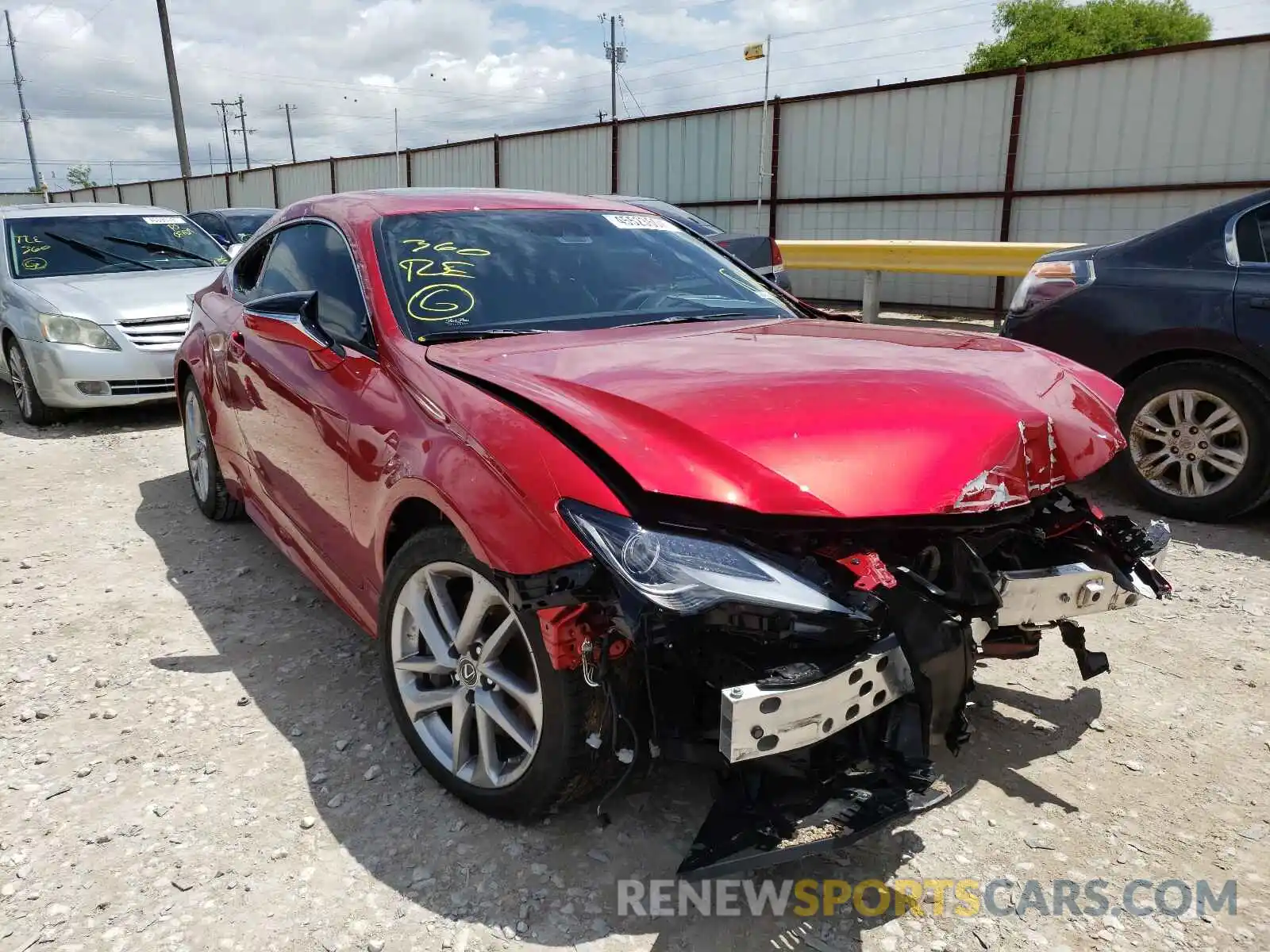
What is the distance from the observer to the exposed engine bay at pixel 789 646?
1807mm

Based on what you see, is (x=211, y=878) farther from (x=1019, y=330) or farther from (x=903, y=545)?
(x=1019, y=330)

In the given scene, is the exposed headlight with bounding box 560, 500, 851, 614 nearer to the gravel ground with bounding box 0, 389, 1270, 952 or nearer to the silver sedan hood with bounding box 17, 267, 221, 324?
the gravel ground with bounding box 0, 389, 1270, 952

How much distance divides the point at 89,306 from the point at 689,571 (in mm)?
6741

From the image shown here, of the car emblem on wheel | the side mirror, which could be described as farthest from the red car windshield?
the car emblem on wheel

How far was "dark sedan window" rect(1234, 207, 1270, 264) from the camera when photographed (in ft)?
14.8

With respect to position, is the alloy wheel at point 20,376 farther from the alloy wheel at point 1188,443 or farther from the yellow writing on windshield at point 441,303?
the alloy wheel at point 1188,443

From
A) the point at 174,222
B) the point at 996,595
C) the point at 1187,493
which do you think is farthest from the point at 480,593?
the point at 174,222

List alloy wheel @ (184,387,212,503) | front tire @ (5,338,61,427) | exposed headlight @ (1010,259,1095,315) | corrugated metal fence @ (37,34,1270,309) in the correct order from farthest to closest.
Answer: corrugated metal fence @ (37,34,1270,309), front tire @ (5,338,61,427), exposed headlight @ (1010,259,1095,315), alloy wheel @ (184,387,212,503)

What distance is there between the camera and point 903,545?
2.12 meters

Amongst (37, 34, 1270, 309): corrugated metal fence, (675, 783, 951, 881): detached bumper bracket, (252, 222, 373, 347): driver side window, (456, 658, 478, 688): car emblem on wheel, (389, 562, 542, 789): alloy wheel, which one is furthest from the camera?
(37, 34, 1270, 309): corrugated metal fence

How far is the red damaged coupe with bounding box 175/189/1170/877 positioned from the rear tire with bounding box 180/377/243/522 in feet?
5.83

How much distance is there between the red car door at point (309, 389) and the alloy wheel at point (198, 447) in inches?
35.2

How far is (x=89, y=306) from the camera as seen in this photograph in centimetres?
693

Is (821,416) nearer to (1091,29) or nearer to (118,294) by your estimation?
(118,294)
